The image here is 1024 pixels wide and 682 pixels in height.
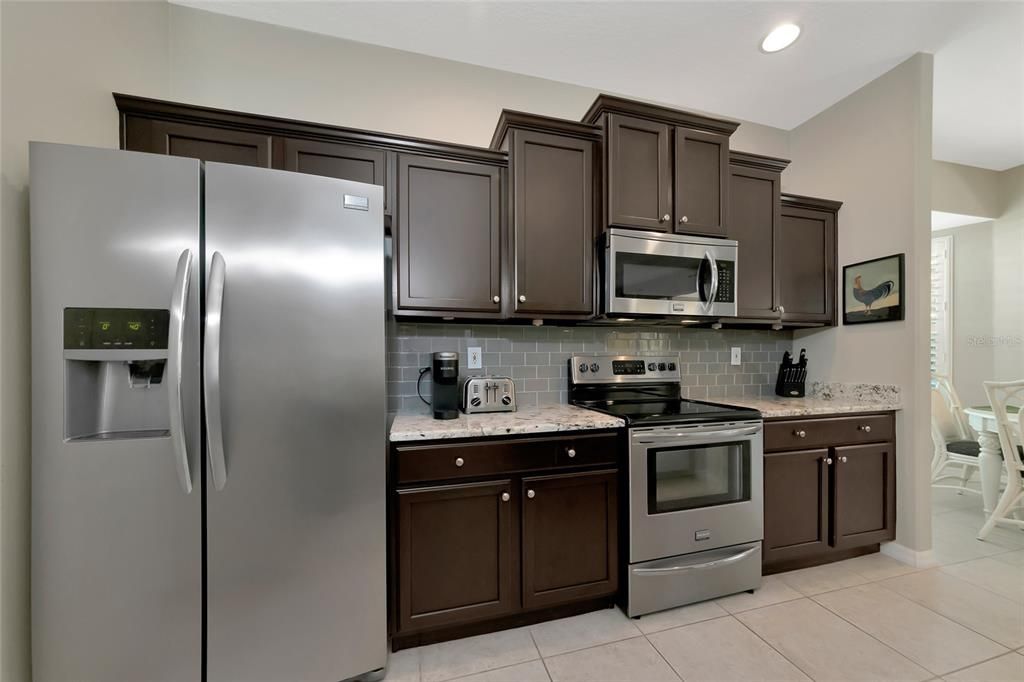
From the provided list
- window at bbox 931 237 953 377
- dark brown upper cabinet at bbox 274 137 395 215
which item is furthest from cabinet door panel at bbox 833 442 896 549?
dark brown upper cabinet at bbox 274 137 395 215

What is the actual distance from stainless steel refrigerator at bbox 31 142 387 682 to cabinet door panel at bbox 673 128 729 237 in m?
1.61

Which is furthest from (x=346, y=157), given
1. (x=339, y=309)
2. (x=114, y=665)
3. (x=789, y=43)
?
(x=789, y=43)

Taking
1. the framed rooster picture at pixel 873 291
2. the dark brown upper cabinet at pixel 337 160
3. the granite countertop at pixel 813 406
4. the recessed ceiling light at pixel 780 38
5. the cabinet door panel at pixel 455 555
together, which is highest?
the recessed ceiling light at pixel 780 38

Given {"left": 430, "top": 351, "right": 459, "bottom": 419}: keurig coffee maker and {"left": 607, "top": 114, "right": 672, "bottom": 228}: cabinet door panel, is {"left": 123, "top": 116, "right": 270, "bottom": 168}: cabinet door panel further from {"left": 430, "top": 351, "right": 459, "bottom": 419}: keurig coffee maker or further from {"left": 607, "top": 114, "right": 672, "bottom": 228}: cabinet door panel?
{"left": 607, "top": 114, "right": 672, "bottom": 228}: cabinet door panel

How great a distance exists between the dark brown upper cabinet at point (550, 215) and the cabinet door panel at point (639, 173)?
11cm

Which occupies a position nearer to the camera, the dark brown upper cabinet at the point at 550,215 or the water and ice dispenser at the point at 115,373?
the water and ice dispenser at the point at 115,373

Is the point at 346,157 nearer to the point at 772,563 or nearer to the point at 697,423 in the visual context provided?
the point at 697,423

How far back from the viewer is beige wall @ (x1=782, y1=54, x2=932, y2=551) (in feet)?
7.40

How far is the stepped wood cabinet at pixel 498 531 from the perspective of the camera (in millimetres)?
1592

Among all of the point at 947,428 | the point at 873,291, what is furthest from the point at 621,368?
the point at 947,428

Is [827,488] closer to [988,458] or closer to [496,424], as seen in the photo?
[988,458]

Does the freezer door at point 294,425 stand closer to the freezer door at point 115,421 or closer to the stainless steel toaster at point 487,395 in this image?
the freezer door at point 115,421

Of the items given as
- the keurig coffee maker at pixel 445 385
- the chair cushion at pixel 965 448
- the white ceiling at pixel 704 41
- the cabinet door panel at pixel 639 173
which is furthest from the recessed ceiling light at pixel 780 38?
the chair cushion at pixel 965 448

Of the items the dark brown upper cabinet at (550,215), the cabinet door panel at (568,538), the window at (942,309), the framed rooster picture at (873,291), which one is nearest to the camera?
the cabinet door panel at (568,538)
